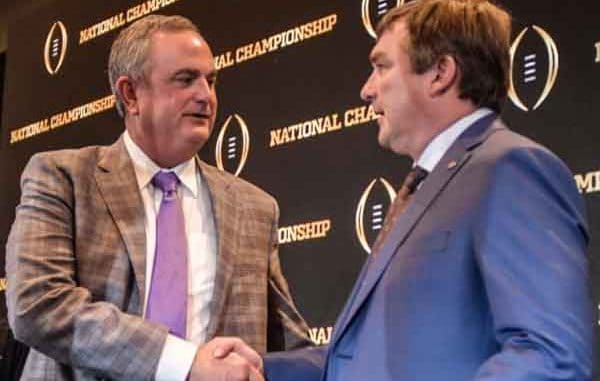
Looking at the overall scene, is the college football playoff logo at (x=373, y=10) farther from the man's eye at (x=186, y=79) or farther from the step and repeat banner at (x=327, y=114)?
the man's eye at (x=186, y=79)

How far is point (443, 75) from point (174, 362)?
2.63 ft

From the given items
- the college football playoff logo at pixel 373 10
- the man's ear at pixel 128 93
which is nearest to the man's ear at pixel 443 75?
the man's ear at pixel 128 93

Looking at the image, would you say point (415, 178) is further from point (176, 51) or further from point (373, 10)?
point (373, 10)

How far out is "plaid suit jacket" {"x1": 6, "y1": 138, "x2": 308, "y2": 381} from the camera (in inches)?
93.4

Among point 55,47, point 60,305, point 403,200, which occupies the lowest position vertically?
point 60,305

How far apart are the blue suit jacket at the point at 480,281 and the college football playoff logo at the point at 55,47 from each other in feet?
14.1

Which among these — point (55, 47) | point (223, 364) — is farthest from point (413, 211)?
point (55, 47)

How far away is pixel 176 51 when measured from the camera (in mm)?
2756

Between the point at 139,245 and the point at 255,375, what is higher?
the point at 139,245

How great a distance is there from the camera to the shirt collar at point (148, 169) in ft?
8.87

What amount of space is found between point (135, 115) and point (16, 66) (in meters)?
3.79

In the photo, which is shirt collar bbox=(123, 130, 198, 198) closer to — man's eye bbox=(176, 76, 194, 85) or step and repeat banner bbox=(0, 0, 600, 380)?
man's eye bbox=(176, 76, 194, 85)

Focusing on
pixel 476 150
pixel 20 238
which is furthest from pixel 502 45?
pixel 20 238

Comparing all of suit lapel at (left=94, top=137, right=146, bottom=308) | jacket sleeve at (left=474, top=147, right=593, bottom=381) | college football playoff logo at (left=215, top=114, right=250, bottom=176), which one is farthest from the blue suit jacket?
college football playoff logo at (left=215, top=114, right=250, bottom=176)
